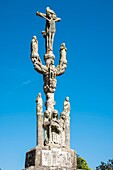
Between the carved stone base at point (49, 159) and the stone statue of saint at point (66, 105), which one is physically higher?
the stone statue of saint at point (66, 105)

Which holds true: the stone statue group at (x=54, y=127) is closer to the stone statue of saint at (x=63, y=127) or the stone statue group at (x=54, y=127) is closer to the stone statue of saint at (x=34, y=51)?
the stone statue of saint at (x=63, y=127)

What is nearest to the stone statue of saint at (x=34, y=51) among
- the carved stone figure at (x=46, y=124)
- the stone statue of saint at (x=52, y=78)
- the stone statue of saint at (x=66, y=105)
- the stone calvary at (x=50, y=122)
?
the stone calvary at (x=50, y=122)

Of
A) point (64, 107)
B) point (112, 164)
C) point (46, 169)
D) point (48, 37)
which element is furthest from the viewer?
point (112, 164)

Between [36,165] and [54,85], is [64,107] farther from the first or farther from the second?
[36,165]

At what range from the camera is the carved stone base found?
45.6 feet

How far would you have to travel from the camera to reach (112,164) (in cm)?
4469

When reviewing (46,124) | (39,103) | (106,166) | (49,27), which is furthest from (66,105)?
(106,166)

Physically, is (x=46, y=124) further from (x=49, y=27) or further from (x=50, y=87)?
(x=49, y=27)

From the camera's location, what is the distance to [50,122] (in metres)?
15.0

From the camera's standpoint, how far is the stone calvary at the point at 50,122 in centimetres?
1423

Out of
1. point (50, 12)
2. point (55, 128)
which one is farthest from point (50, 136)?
point (50, 12)

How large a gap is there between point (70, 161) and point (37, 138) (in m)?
1.68

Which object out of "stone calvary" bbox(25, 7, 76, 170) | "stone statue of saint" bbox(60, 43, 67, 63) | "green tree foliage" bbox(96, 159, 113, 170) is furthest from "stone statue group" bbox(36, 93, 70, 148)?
"green tree foliage" bbox(96, 159, 113, 170)

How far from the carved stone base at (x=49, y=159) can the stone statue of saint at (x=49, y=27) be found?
5006 millimetres
